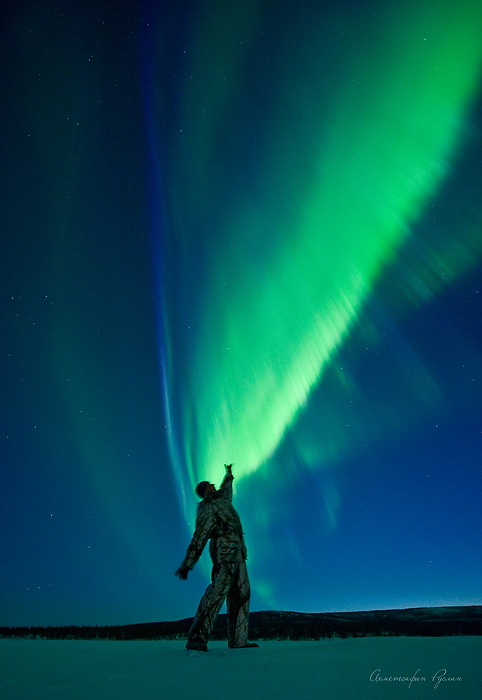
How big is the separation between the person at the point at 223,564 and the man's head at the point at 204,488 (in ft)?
0.24

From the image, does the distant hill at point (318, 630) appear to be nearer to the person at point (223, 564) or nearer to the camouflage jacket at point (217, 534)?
the person at point (223, 564)

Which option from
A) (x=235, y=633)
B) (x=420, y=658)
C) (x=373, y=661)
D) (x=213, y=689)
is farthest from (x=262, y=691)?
(x=235, y=633)

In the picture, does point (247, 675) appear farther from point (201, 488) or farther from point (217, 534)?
point (201, 488)

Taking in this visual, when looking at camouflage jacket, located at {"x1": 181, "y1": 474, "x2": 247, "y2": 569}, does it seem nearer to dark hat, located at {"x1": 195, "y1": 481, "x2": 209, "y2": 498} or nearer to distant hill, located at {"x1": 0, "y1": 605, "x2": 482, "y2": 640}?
dark hat, located at {"x1": 195, "y1": 481, "x2": 209, "y2": 498}

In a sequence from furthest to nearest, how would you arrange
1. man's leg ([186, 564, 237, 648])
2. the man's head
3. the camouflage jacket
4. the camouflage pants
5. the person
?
the man's head
the camouflage jacket
the person
the camouflage pants
man's leg ([186, 564, 237, 648])

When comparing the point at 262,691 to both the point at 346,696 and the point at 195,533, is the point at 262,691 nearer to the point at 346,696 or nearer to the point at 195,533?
the point at 346,696

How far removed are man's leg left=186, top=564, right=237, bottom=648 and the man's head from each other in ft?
3.46

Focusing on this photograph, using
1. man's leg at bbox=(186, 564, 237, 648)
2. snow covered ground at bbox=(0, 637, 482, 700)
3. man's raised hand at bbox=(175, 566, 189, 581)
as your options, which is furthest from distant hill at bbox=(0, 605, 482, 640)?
snow covered ground at bbox=(0, 637, 482, 700)

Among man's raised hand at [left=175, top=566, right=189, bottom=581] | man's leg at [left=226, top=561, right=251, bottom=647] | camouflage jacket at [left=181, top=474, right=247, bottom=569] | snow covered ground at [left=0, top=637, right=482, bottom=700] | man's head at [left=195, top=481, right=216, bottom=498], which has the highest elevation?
man's head at [left=195, top=481, right=216, bottom=498]

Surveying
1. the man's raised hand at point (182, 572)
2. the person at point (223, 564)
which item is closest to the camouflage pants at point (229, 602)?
the person at point (223, 564)

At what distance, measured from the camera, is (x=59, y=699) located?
2650 mm

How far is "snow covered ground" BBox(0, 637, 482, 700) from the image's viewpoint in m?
2.82

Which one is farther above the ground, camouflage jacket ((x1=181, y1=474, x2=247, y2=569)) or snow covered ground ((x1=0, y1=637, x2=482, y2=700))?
camouflage jacket ((x1=181, y1=474, x2=247, y2=569))

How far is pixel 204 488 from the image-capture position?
23.1 feet
